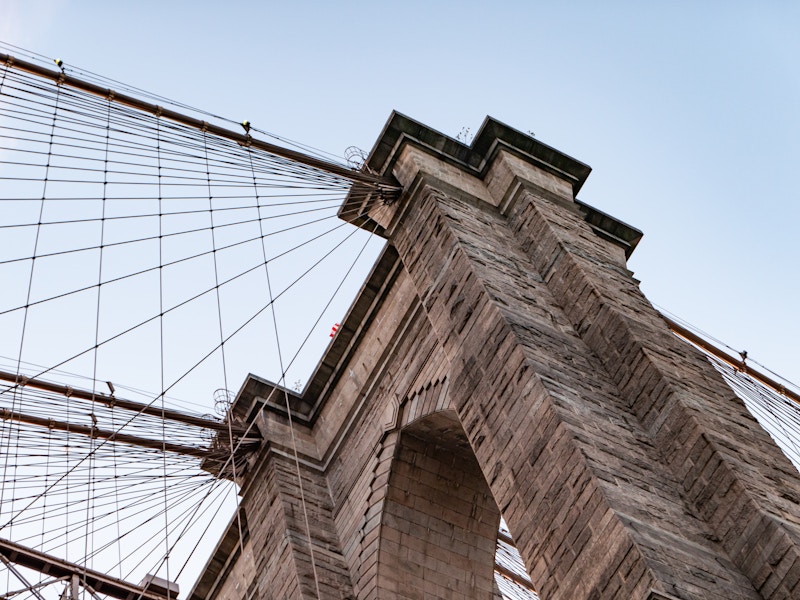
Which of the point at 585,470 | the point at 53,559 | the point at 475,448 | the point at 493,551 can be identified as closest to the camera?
the point at 585,470

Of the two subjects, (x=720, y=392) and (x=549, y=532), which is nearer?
(x=549, y=532)

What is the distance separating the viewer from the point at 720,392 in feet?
37.9

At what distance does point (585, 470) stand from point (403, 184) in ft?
22.2

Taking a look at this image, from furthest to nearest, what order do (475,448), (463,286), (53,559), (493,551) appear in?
(53,559)
(493,551)
(463,286)
(475,448)

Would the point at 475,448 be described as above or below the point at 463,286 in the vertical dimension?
below

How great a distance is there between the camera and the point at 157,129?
15.7m

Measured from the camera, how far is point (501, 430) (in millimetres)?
11039

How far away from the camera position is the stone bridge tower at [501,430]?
938cm

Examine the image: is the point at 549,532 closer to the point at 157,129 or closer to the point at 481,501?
the point at 481,501

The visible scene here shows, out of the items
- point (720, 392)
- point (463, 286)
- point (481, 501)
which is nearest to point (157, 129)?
point (463, 286)

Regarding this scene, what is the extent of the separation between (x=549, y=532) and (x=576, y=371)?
2133 millimetres

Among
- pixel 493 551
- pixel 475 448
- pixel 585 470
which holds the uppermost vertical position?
pixel 585 470

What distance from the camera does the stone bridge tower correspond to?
30.8 feet

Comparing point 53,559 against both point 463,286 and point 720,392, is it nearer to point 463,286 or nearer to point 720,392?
point 463,286
